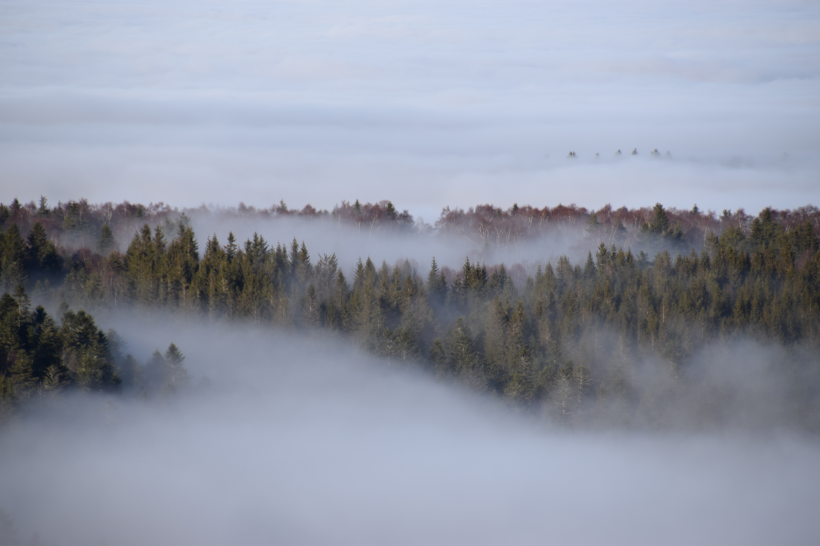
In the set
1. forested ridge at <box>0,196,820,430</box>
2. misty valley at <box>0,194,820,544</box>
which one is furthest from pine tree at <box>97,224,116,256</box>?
misty valley at <box>0,194,820,544</box>

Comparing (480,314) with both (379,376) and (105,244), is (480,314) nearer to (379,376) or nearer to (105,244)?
(379,376)

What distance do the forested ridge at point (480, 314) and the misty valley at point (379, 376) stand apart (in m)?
0.25

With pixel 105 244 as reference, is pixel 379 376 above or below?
below

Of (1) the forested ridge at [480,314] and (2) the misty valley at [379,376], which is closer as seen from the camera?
(2) the misty valley at [379,376]

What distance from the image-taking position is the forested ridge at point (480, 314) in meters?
A: 65.0

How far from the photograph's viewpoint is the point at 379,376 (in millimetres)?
74875

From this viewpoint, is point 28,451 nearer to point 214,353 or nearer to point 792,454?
point 214,353

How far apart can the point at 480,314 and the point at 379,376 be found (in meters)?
15.4

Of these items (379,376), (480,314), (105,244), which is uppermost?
(105,244)

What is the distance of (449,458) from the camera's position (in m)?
71.8

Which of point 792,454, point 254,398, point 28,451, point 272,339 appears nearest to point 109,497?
point 28,451

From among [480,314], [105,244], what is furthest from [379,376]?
[105,244]

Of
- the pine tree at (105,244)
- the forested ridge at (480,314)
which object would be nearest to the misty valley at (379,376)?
the forested ridge at (480,314)

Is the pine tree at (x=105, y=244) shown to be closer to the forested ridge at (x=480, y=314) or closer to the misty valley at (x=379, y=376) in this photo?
the forested ridge at (x=480, y=314)
